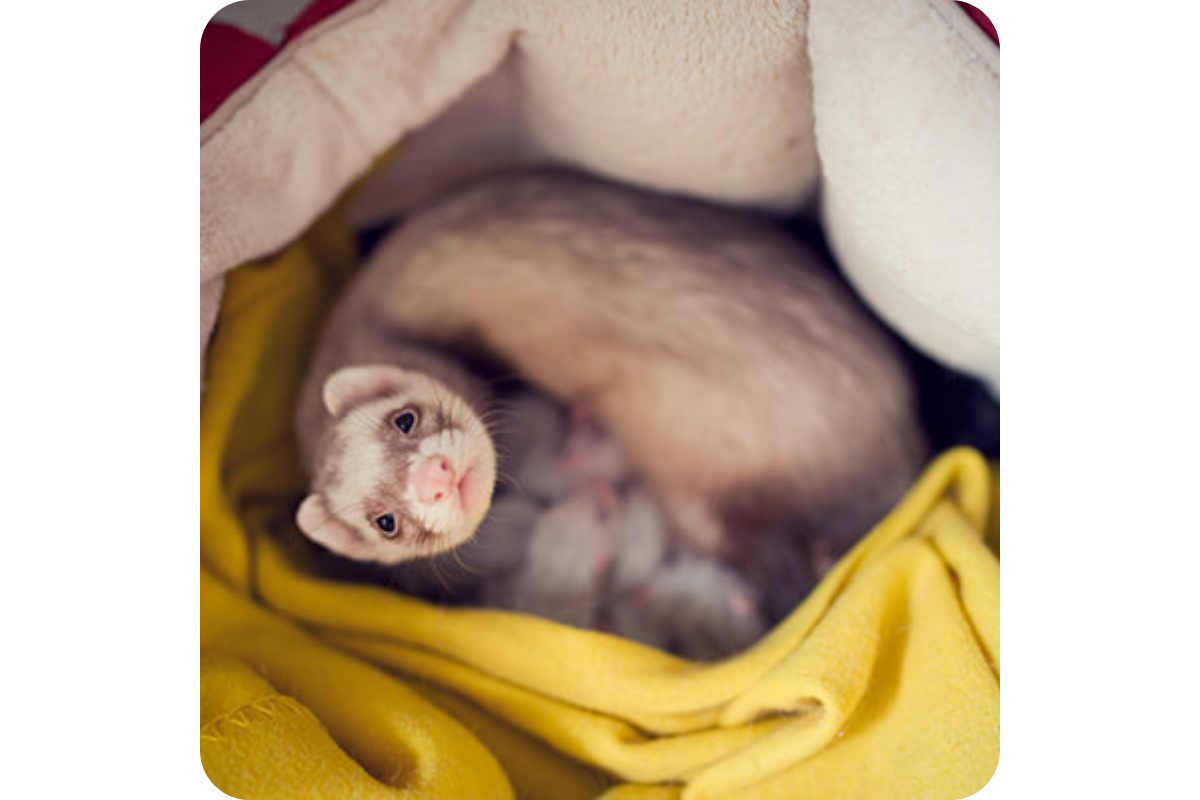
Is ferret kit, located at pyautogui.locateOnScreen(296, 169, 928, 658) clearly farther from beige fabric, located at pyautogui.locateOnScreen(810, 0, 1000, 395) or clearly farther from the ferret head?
beige fabric, located at pyautogui.locateOnScreen(810, 0, 1000, 395)

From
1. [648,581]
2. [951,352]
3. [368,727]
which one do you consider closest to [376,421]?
[368,727]

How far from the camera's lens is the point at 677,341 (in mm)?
1138

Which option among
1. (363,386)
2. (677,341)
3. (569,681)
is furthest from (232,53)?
(569,681)

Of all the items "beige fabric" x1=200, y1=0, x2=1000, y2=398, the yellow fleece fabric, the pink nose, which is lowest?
the yellow fleece fabric

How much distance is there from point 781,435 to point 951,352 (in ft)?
0.81

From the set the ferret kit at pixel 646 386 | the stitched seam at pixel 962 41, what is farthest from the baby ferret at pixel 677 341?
the stitched seam at pixel 962 41

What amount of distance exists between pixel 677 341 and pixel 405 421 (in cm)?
39

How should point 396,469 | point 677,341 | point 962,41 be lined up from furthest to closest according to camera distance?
1. point 677,341
2. point 396,469
3. point 962,41

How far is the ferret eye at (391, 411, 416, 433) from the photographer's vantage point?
96cm

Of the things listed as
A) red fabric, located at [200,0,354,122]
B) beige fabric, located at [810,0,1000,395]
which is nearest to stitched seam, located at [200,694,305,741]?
red fabric, located at [200,0,354,122]

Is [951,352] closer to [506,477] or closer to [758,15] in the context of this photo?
[758,15]

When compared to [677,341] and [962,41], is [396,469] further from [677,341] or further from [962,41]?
[962,41]

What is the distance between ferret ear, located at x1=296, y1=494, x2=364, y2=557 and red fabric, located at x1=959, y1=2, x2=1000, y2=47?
85 cm

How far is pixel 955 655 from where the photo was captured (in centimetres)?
82
